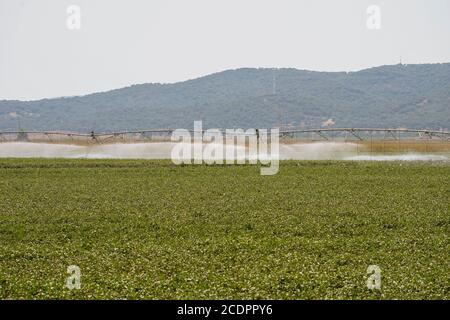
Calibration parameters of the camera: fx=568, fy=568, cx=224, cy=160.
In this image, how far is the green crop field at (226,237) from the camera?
18.4 meters

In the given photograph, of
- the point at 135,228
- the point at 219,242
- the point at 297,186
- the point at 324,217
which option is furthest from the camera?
the point at 297,186

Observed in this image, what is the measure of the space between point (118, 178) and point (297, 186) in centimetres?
1683

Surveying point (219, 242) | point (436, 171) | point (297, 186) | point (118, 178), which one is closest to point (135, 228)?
point (219, 242)

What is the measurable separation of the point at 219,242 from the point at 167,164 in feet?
133

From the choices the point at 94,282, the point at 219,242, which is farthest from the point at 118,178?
the point at 94,282

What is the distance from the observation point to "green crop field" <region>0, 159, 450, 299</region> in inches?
723

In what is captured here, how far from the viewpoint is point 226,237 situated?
2575 centimetres

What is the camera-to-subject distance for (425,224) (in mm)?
28203

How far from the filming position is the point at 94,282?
1891 centimetres
